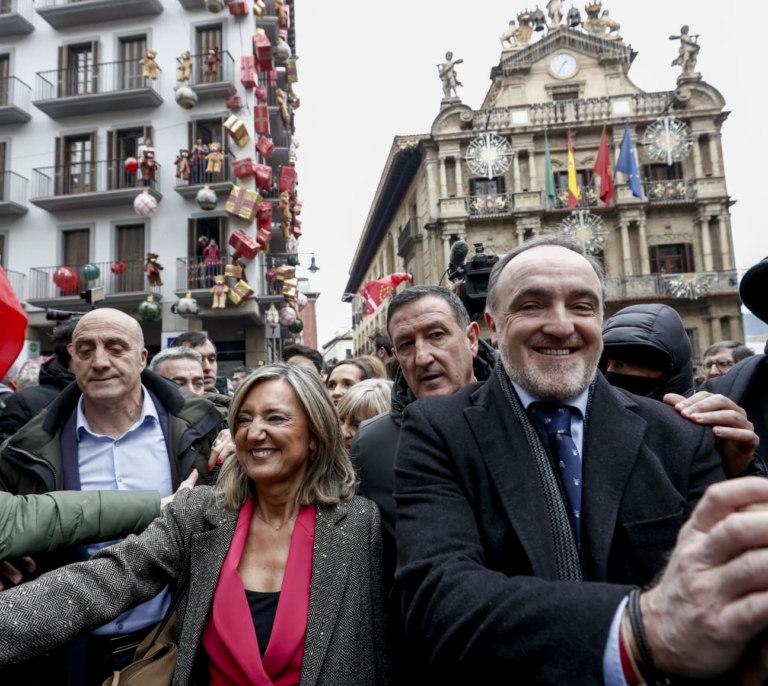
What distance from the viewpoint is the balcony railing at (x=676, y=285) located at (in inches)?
962

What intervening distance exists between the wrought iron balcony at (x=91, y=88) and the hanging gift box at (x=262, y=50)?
3231mm

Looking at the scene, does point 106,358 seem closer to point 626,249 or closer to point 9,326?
point 9,326

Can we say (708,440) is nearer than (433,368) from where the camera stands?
Yes

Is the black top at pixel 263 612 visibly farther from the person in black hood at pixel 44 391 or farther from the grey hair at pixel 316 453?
the person in black hood at pixel 44 391

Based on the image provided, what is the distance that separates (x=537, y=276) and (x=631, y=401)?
0.45 m

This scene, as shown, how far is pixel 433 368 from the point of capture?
104 inches

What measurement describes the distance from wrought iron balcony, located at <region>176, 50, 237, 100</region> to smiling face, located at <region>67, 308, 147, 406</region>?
54.9 ft

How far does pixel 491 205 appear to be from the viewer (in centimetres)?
2589


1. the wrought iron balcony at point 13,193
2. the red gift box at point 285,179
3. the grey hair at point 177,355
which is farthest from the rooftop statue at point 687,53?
the grey hair at point 177,355

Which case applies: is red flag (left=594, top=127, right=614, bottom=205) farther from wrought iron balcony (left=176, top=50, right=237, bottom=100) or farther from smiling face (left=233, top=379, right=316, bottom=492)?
smiling face (left=233, top=379, right=316, bottom=492)

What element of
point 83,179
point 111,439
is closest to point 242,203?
point 83,179

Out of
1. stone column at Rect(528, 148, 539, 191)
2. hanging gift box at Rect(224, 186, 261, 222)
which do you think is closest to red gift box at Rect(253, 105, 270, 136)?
hanging gift box at Rect(224, 186, 261, 222)

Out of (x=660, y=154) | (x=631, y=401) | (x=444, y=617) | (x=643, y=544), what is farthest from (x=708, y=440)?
(x=660, y=154)

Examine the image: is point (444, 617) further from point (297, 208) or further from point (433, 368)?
point (297, 208)
